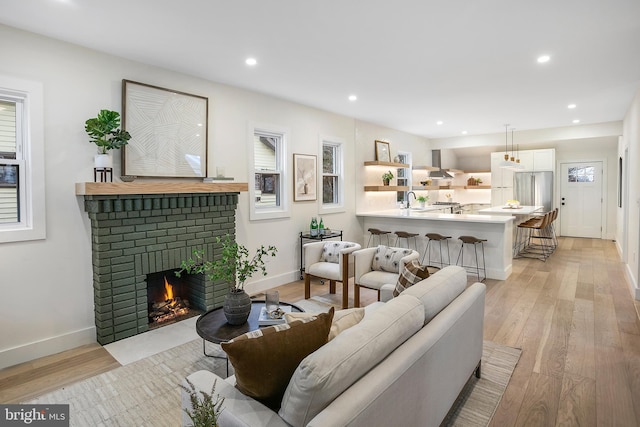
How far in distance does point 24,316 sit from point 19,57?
2.08m

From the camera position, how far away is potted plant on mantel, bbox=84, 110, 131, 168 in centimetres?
307

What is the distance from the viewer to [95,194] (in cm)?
302

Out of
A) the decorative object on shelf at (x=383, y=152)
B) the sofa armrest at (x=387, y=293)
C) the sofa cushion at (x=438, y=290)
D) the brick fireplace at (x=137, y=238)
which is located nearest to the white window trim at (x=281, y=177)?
the brick fireplace at (x=137, y=238)

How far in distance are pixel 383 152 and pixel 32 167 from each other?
223 inches

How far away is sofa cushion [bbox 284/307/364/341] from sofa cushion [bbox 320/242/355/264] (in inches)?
93.8

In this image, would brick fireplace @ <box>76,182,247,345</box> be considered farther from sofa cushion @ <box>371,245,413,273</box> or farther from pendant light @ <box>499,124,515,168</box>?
→ pendant light @ <box>499,124,515,168</box>

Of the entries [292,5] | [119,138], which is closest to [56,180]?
[119,138]

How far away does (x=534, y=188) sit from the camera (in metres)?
9.01

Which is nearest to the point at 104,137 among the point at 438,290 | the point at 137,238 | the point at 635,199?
the point at 137,238

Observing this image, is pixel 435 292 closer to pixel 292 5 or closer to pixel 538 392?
pixel 538 392

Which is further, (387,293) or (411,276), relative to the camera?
(387,293)

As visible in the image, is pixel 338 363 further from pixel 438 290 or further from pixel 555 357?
pixel 555 357

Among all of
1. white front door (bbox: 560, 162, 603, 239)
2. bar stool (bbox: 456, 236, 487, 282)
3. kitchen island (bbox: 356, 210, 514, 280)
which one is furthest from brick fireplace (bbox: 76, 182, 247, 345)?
white front door (bbox: 560, 162, 603, 239)

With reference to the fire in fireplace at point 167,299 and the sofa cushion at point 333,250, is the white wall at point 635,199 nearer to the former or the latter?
the sofa cushion at point 333,250
